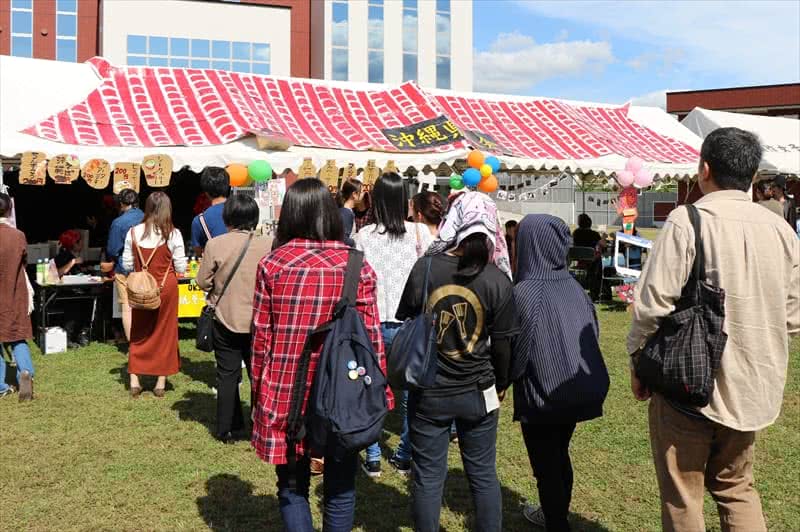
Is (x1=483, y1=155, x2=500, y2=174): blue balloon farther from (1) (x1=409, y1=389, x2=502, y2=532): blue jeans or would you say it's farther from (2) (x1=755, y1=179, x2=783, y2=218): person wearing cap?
(1) (x1=409, y1=389, x2=502, y2=532): blue jeans

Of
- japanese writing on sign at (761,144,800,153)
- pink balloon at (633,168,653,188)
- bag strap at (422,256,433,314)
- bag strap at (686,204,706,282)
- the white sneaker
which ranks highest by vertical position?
japanese writing on sign at (761,144,800,153)

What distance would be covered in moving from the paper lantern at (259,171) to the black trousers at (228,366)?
357 cm

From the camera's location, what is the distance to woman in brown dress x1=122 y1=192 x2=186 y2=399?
19.6 ft

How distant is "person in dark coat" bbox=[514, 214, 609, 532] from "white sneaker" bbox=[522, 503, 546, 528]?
510 mm

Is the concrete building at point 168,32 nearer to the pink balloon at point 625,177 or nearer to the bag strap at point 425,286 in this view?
the pink balloon at point 625,177

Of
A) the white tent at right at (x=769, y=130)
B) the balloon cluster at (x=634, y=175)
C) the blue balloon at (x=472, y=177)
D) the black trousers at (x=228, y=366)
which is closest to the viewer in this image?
the black trousers at (x=228, y=366)

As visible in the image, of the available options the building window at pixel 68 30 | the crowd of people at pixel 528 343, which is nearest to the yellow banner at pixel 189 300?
the crowd of people at pixel 528 343

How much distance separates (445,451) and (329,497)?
0.54 meters

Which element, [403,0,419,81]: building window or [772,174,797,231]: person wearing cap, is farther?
[403,0,419,81]: building window

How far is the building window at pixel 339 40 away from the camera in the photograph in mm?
52625

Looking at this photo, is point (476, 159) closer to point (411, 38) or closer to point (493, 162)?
point (493, 162)

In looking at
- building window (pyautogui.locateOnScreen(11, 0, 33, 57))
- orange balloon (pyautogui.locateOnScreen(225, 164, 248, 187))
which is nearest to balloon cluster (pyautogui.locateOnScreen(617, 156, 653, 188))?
orange balloon (pyautogui.locateOnScreen(225, 164, 248, 187))

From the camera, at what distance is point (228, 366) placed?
4.95m

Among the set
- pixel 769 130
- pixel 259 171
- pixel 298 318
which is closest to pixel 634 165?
pixel 259 171
